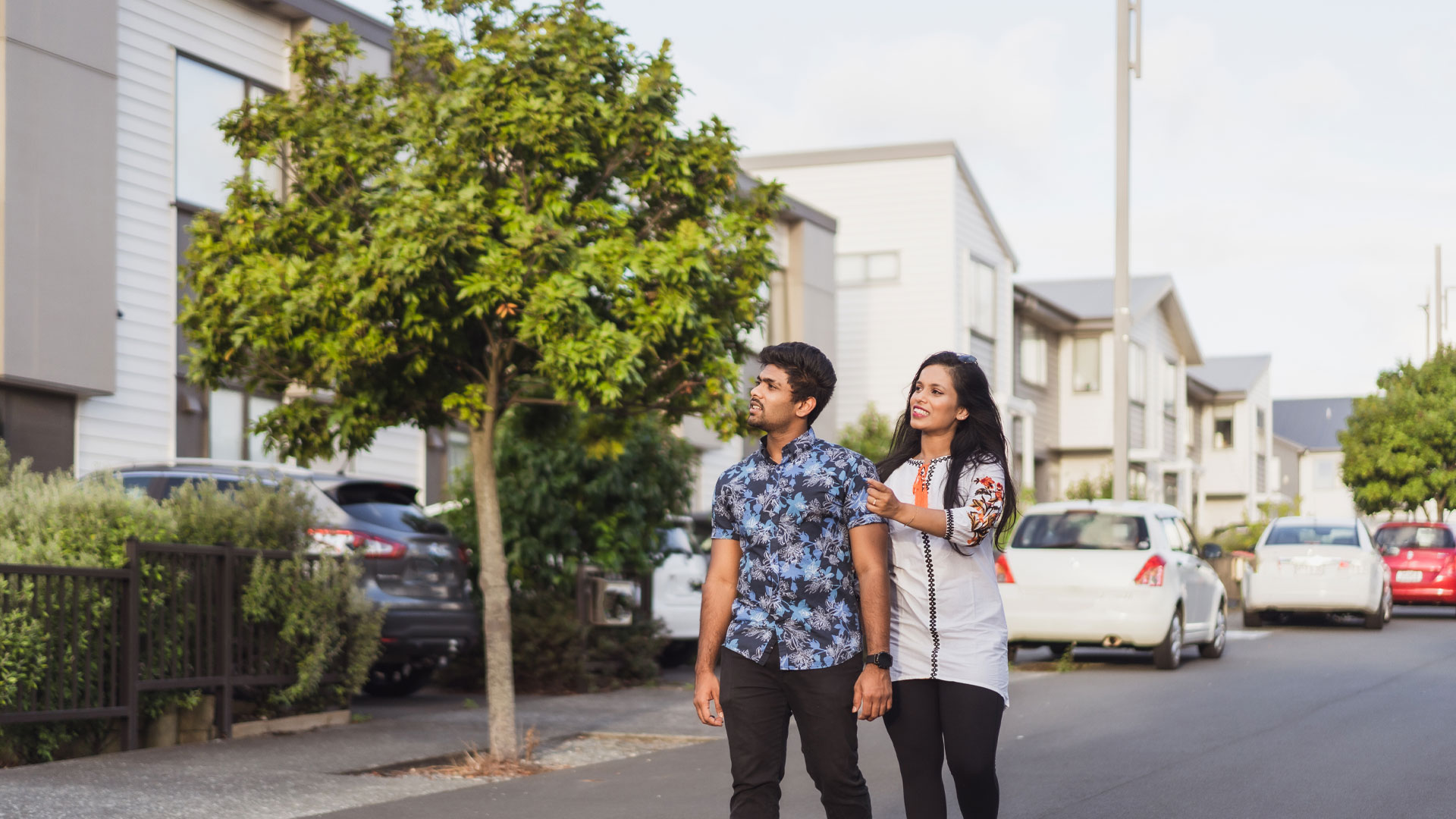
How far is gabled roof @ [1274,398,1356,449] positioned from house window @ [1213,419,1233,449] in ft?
105

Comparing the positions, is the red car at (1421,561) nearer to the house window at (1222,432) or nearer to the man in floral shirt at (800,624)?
the man in floral shirt at (800,624)

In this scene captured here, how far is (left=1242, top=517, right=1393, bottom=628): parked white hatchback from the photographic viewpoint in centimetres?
2147

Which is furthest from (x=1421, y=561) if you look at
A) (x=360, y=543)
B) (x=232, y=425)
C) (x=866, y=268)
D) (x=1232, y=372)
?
(x=1232, y=372)

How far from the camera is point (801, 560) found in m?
4.88

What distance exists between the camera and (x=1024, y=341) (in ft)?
130

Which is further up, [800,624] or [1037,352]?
[1037,352]

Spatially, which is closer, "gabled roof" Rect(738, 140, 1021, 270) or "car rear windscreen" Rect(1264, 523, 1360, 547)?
"car rear windscreen" Rect(1264, 523, 1360, 547)

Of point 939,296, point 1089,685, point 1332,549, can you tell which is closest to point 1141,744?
point 1089,685

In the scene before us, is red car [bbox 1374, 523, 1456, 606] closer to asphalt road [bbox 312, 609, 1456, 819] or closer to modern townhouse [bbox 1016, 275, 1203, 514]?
modern townhouse [bbox 1016, 275, 1203, 514]

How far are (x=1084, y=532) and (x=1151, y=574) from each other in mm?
740

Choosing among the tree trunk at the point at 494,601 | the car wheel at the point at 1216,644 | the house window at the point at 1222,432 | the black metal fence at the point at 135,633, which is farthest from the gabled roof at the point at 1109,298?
the black metal fence at the point at 135,633

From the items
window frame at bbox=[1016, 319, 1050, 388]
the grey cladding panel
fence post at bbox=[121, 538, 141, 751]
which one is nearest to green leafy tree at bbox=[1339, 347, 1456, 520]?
window frame at bbox=[1016, 319, 1050, 388]

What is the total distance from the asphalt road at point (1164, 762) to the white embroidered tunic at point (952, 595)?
2907mm

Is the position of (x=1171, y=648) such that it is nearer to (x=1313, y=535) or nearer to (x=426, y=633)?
(x=426, y=633)
